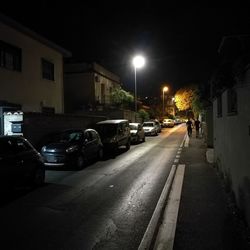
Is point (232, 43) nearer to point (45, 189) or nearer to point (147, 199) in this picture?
point (147, 199)

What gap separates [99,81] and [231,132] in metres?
38.2

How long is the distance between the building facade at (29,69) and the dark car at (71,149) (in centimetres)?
541

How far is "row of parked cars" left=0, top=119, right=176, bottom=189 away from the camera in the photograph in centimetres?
975

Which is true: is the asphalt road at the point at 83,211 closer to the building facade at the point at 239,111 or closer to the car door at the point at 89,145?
the building facade at the point at 239,111

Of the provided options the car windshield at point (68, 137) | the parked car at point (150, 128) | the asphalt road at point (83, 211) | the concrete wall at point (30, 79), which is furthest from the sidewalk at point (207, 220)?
the parked car at point (150, 128)

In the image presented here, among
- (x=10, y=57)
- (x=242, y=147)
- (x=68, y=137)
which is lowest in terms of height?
(x=68, y=137)

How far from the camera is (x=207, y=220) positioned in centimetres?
728

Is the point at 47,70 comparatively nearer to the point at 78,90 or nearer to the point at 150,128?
the point at 150,128

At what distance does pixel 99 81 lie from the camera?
46.0 metres

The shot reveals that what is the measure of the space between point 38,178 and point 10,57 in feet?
39.7

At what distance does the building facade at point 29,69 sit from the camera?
20797 millimetres

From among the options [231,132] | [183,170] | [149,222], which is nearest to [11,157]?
[149,222]

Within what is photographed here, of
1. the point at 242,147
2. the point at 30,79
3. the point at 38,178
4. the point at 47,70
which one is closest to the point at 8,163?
the point at 38,178

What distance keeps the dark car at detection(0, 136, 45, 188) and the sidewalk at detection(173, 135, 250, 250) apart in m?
4.02
